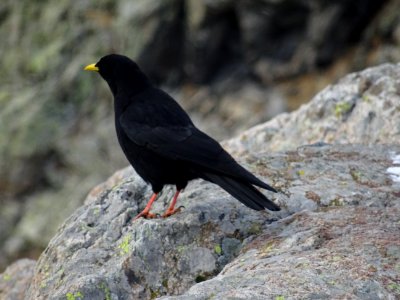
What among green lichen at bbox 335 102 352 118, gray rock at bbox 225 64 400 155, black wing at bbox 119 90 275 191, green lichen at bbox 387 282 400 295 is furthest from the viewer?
green lichen at bbox 335 102 352 118

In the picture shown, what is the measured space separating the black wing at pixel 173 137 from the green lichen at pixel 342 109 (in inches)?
130

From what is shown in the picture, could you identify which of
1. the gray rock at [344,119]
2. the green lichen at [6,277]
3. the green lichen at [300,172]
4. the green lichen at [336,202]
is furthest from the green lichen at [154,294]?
the gray rock at [344,119]

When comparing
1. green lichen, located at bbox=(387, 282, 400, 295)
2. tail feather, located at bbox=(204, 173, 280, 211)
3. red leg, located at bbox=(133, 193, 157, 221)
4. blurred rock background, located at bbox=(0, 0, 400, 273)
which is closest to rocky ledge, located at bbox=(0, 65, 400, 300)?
green lichen, located at bbox=(387, 282, 400, 295)

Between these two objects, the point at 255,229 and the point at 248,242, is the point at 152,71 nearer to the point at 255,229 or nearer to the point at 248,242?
the point at 255,229

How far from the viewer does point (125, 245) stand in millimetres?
6875

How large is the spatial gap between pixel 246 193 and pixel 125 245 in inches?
44.9

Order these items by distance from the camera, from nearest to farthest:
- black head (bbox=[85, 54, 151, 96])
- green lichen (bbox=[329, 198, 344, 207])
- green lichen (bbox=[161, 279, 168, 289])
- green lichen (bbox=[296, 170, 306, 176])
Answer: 1. green lichen (bbox=[161, 279, 168, 289])
2. green lichen (bbox=[329, 198, 344, 207])
3. green lichen (bbox=[296, 170, 306, 176])
4. black head (bbox=[85, 54, 151, 96])

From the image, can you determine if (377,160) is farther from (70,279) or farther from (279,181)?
(70,279)

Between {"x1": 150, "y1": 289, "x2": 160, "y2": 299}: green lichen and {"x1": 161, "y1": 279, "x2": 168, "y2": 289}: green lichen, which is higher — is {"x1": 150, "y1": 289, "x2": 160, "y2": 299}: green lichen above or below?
below

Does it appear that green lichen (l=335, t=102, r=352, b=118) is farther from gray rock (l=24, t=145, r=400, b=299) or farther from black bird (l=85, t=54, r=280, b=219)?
black bird (l=85, t=54, r=280, b=219)

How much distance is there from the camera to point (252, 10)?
22203 mm

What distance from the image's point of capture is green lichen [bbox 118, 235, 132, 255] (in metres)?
6.79

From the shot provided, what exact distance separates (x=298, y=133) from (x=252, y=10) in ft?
39.4

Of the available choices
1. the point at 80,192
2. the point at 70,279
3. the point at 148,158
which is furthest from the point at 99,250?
the point at 80,192
